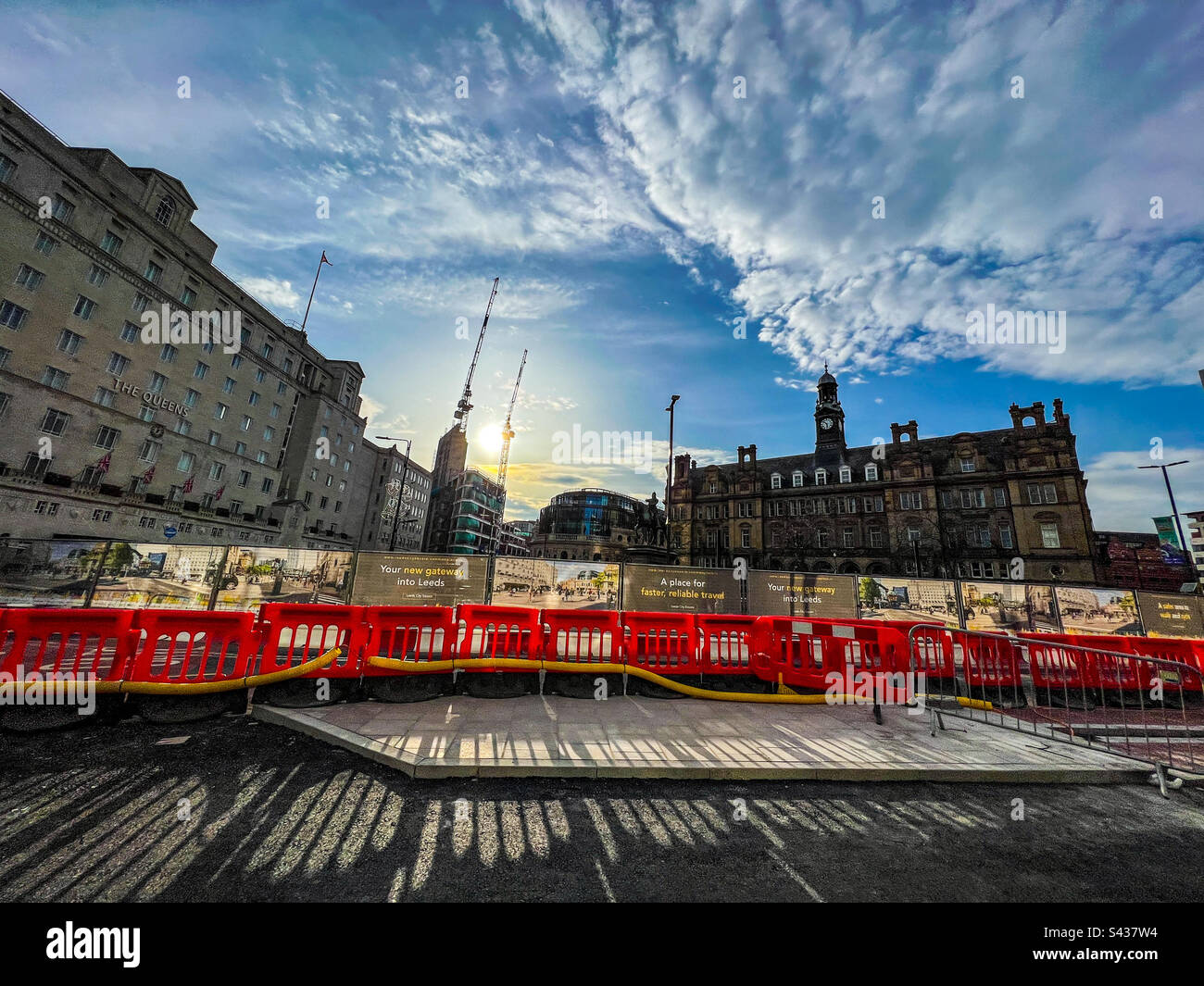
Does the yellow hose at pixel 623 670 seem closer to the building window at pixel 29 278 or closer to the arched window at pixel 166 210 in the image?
the building window at pixel 29 278

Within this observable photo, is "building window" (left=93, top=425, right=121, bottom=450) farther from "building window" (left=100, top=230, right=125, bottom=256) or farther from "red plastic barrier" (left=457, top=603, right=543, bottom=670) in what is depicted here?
"red plastic barrier" (left=457, top=603, right=543, bottom=670)

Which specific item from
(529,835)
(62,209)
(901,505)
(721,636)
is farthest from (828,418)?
(62,209)

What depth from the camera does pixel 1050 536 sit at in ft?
117

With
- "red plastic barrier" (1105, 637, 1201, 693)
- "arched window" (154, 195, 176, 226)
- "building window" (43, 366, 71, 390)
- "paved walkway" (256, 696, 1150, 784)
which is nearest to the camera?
"paved walkway" (256, 696, 1150, 784)

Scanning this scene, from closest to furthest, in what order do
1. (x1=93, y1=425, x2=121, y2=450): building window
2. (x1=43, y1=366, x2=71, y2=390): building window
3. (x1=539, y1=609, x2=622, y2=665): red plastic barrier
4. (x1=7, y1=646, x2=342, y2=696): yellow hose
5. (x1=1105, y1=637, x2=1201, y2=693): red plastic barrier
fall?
1. (x1=7, y1=646, x2=342, y2=696): yellow hose
2. (x1=539, y1=609, x2=622, y2=665): red plastic barrier
3. (x1=1105, y1=637, x2=1201, y2=693): red plastic barrier
4. (x1=43, y1=366, x2=71, y2=390): building window
5. (x1=93, y1=425, x2=121, y2=450): building window

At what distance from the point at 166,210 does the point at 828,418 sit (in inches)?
2539

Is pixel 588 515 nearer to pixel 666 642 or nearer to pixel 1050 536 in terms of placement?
pixel 1050 536

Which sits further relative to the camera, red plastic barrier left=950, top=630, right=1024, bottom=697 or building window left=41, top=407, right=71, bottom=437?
building window left=41, top=407, right=71, bottom=437

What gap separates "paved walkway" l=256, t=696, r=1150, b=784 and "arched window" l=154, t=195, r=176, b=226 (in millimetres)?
46209

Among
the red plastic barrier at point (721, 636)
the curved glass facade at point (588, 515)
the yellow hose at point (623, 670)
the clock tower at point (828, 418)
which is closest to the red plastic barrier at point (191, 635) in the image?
the yellow hose at point (623, 670)

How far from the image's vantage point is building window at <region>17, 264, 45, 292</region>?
24.7 meters

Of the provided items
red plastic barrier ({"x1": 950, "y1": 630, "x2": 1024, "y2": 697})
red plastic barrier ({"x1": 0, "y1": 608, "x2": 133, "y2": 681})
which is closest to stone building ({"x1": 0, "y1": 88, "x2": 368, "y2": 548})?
red plastic barrier ({"x1": 0, "y1": 608, "x2": 133, "y2": 681})

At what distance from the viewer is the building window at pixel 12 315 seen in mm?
23984

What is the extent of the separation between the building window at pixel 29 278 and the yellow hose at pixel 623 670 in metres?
36.8
